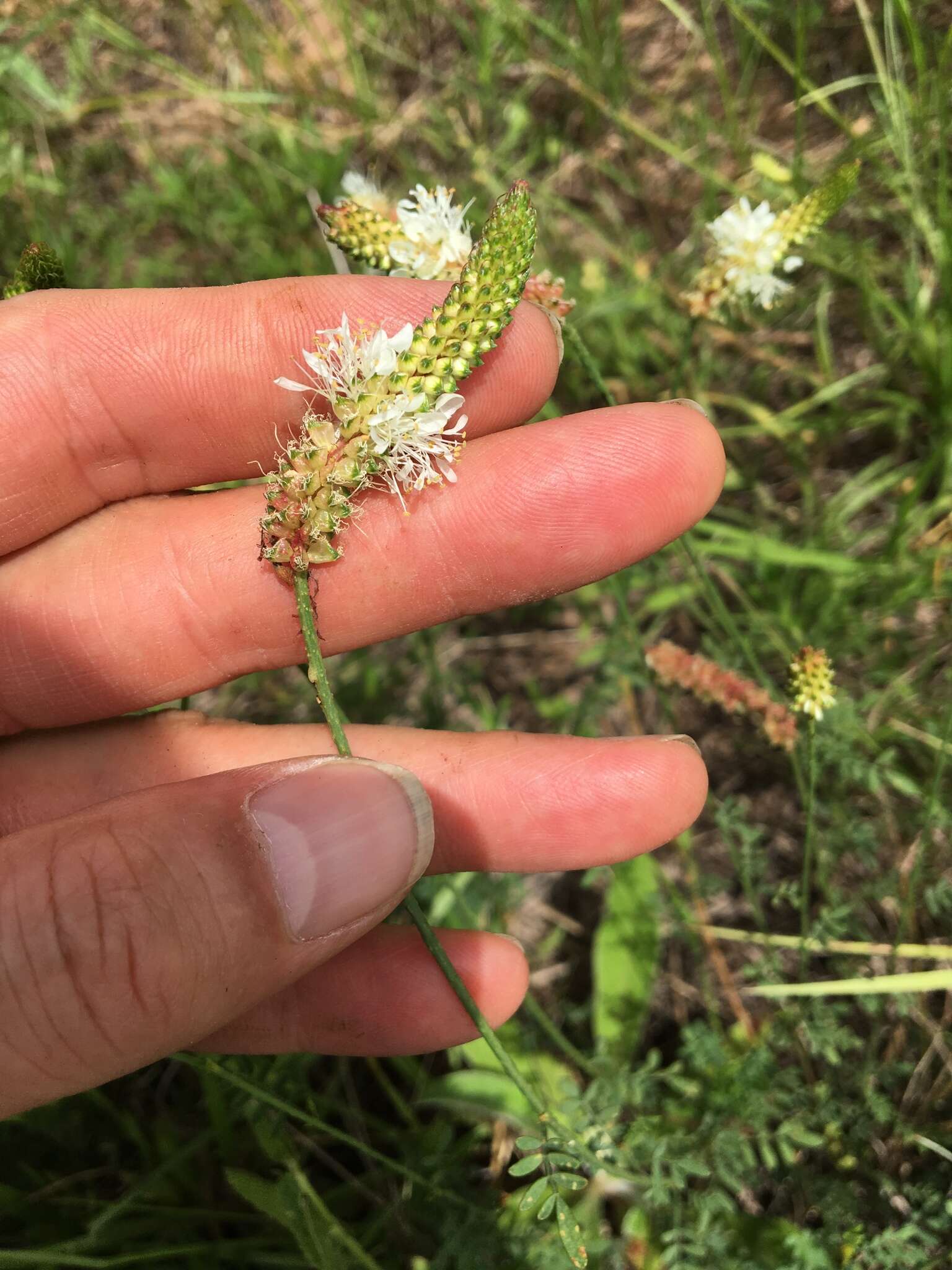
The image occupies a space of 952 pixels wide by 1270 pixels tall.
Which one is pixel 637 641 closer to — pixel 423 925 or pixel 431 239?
pixel 423 925

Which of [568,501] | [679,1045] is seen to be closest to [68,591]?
[568,501]

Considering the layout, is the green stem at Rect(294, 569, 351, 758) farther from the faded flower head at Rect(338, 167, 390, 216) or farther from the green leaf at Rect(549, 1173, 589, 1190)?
the faded flower head at Rect(338, 167, 390, 216)

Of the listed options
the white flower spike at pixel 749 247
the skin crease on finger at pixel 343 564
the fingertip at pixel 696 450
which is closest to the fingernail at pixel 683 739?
the skin crease on finger at pixel 343 564

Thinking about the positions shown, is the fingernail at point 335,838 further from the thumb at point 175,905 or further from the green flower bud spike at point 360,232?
the green flower bud spike at point 360,232

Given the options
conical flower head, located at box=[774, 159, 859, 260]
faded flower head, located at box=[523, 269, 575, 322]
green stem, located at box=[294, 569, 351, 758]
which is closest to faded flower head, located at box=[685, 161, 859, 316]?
conical flower head, located at box=[774, 159, 859, 260]

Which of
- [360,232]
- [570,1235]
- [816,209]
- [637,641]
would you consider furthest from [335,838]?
[816,209]

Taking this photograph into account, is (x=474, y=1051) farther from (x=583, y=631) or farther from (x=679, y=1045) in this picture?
(x=583, y=631)

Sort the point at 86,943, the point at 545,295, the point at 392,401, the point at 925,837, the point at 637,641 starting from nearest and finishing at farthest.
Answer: the point at 86,943 < the point at 392,401 < the point at 545,295 < the point at 925,837 < the point at 637,641
